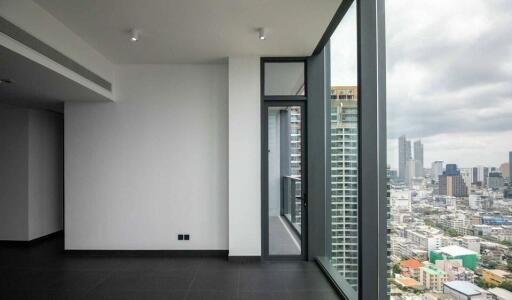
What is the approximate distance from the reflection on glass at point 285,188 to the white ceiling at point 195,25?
1.19m

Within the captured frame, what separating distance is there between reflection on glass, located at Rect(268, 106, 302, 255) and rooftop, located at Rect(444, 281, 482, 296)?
3.19 m

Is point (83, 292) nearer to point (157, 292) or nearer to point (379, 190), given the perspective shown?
point (157, 292)

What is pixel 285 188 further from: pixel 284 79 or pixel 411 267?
pixel 411 267

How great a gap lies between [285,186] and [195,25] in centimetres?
262

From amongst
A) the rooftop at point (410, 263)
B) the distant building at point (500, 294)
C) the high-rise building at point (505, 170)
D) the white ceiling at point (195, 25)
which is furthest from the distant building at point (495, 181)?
the white ceiling at point (195, 25)

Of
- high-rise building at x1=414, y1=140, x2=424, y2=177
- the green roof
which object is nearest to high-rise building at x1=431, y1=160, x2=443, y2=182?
high-rise building at x1=414, y1=140, x2=424, y2=177

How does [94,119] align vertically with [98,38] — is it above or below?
below

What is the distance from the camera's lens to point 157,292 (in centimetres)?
381

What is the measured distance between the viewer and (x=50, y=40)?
143 inches

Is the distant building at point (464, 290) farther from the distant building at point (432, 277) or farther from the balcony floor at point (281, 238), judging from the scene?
the balcony floor at point (281, 238)

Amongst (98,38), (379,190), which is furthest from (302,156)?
(98,38)

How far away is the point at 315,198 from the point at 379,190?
7.14 ft

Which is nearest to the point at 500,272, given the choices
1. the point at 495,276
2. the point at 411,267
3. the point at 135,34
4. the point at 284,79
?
the point at 495,276

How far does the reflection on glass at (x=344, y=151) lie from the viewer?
359cm
